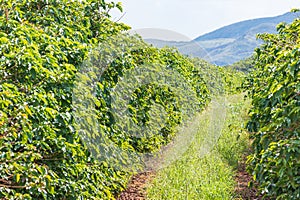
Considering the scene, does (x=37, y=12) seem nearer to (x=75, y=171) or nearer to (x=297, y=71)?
(x=75, y=171)

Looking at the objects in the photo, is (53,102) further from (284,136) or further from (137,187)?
(137,187)

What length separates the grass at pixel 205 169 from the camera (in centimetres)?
456

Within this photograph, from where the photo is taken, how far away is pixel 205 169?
534 centimetres

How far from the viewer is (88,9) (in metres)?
5.23

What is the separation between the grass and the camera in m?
4.56

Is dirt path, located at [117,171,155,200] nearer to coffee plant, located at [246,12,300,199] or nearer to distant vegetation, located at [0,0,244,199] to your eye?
distant vegetation, located at [0,0,244,199]

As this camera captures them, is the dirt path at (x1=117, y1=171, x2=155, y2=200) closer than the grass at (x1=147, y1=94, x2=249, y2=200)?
No

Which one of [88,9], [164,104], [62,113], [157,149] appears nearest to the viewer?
[62,113]

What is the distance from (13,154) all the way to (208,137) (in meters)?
4.59

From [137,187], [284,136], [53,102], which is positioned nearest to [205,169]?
[137,187]

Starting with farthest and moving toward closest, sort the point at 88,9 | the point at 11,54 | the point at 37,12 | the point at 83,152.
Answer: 1. the point at 88,9
2. the point at 37,12
3. the point at 83,152
4. the point at 11,54

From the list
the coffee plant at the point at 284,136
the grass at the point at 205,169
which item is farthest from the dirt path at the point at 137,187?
the coffee plant at the point at 284,136

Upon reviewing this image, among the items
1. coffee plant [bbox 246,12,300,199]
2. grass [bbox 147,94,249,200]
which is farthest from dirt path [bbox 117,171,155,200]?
coffee plant [bbox 246,12,300,199]

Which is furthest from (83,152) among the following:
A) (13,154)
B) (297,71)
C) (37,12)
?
(297,71)
